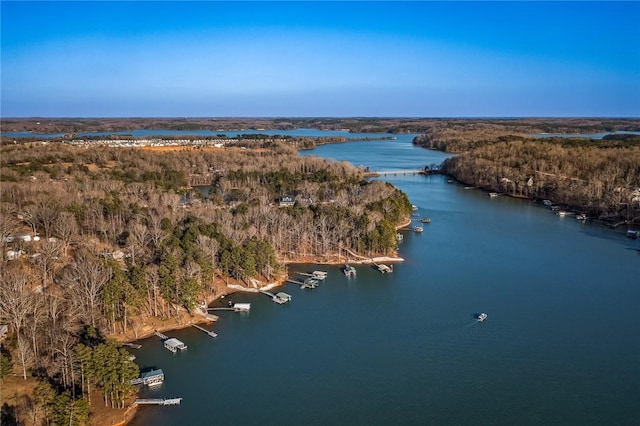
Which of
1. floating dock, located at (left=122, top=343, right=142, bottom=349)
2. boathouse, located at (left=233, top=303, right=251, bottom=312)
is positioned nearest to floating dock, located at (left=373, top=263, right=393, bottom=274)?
boathouse, located at (left=233, top=303, right=251, bottom=312)

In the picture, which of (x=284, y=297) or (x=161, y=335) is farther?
A: (x=284, y=297)

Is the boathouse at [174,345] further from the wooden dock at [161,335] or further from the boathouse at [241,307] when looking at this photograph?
the boathouse at [241,307]

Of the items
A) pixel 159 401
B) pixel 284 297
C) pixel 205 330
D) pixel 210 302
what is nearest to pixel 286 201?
pixel 284 297

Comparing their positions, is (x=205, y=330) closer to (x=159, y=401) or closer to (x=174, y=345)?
(x=174, y=345)

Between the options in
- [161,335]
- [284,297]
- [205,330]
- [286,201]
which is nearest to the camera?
[161,335]

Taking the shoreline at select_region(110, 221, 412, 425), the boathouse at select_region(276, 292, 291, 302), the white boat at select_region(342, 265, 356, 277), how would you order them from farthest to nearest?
the white boat at select_region(342, 265, 356, 277), the boathouse at select_region(276, 292, 291, 302), the shoreline at select_region(110, 221, 412, 425)

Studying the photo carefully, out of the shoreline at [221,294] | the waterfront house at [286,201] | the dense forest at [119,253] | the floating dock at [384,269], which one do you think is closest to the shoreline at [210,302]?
the shoreline at [221,294]

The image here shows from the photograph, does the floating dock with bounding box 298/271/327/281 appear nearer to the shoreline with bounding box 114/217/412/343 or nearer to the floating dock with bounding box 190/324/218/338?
the shoreline with bounding box 114/217/412/343
